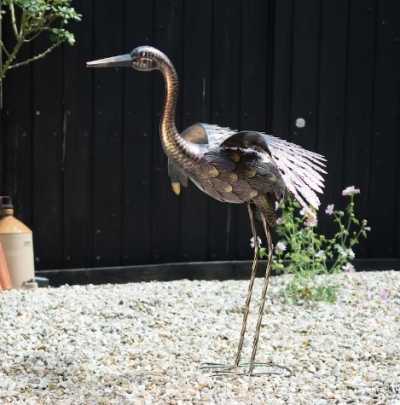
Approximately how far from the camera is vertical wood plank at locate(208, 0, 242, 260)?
19.6 feet

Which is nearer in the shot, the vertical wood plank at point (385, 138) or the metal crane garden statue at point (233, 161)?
the metal crane garden statue at point (233, 161)

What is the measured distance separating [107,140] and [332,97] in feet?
5.93

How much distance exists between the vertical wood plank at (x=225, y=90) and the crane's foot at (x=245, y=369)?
8.38 feet

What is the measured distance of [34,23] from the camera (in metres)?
5.20

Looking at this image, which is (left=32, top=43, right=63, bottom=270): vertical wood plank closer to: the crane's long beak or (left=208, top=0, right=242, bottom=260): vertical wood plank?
(left=208, top=0, right=242, bottom=260): vertical wood plank

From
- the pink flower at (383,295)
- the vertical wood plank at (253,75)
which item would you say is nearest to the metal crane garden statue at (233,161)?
the pink flower at (383,295)

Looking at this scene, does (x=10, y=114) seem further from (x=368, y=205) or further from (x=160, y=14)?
(x=368, y=205)

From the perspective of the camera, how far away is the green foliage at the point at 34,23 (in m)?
4.98

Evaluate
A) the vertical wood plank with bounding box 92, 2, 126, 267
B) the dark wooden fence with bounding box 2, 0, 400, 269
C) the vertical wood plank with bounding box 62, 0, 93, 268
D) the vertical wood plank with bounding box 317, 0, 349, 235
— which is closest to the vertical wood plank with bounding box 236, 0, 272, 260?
the dark wooden fence with bounding box 2, 0, 400, 269

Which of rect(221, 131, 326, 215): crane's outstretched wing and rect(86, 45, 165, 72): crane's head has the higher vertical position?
rect(86, 45, 165, 72): crane's head

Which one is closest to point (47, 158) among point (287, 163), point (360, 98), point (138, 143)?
point (138, 143)

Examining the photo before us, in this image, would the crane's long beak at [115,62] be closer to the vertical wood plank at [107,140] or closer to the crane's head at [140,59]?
the crane's head at [140,59]

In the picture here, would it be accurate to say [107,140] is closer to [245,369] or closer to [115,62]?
[115,62]

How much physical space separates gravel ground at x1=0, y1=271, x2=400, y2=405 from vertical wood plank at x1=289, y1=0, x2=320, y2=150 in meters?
1.36
